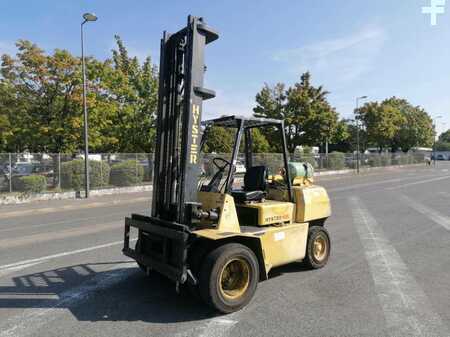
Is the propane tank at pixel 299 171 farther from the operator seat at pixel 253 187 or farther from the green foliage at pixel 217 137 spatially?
the green foliage at pixel 217 137

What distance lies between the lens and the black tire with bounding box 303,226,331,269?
6203 mm

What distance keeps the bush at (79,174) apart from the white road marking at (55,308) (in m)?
14.0

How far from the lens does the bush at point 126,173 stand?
2100 cm

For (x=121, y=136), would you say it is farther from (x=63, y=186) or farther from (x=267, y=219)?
(x=267, y=219)

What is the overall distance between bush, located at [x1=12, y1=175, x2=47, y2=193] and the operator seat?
14.7 m

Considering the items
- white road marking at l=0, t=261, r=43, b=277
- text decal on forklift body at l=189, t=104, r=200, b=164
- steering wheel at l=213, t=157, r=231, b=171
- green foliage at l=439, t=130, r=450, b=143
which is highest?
green foliage at l=439, t=130, r=450, b=143

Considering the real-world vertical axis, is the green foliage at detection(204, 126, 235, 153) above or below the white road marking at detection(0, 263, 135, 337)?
above

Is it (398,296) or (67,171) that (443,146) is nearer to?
(67,171)

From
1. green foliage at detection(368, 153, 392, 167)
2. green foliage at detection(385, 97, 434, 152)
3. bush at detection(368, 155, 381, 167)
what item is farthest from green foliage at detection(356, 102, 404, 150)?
green foliage at detection(385, 97, 434, 152)

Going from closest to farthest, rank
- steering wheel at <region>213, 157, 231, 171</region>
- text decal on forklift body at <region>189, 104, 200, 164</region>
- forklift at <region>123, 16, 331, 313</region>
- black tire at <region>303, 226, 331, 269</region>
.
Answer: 1. forklift at <region>123, 16, 331, 313</region>
2. text decal on forklift body at <region>189, 104, 200, 164</region>
3. steering wheel at <region>213, 157, 231, 171</region>
4. black tire at <region>303, 226, 331, 269</region>

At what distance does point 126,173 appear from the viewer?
69.8 ft

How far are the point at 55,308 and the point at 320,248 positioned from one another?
4.13m

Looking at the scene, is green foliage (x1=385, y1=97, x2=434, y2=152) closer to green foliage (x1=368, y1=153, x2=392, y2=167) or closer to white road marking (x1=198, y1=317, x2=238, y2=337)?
green foliage (x1=368, y1=153, x2=392, y2=167)

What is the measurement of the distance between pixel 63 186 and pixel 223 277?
16204 millimetres
